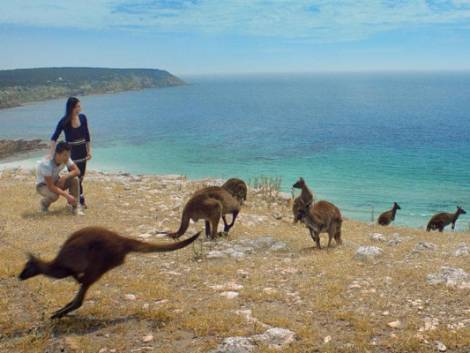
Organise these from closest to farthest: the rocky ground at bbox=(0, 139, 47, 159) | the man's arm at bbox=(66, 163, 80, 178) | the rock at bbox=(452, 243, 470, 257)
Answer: the rock at bbox=(452, 243, 470, 257), the man's arm at bbox=(66, 163, 80, 178), the rocky ground at bbox=(0, 139, 47, 159)

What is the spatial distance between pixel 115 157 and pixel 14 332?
37.4 meters

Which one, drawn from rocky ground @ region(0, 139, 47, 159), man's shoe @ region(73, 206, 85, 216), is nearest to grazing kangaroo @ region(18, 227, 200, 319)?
man's shoe @ region(73, 206, 85, 216)

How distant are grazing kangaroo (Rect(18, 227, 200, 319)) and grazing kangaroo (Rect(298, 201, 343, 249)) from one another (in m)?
4.17

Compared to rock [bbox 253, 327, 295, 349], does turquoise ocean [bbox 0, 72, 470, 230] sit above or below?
below

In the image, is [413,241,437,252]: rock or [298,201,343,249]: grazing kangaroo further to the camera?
[413,241,437,252]: rock

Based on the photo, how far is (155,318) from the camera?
18.7 ft

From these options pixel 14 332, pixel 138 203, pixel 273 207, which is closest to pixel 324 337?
pixel 14 332

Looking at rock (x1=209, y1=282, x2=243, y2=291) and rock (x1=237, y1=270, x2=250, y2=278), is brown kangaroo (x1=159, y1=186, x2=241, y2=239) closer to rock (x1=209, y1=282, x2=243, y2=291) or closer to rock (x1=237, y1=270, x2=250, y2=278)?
rock (x1=237, y1=270, x2=250, y2=278)

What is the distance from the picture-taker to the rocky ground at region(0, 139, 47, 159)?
42669 millimetres

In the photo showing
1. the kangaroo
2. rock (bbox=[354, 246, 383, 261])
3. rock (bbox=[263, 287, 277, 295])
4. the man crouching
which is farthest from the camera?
the kangaroo

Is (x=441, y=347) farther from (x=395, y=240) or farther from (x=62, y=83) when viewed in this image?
(x=62, y=83)

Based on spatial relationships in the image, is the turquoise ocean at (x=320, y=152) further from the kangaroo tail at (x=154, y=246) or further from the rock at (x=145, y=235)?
the kangaroo tail at (x=154, y=246)

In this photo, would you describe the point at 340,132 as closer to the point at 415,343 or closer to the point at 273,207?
the point at 273,207

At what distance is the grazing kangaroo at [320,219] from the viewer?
30.3 feet
